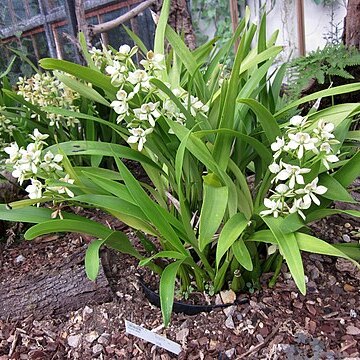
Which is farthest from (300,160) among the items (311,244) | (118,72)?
(118,72)

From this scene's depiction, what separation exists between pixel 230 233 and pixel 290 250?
0.42ft

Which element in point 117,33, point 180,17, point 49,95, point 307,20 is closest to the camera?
point 49,95

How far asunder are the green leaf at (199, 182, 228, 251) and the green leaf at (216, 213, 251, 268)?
25mm

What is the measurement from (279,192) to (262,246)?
39cm

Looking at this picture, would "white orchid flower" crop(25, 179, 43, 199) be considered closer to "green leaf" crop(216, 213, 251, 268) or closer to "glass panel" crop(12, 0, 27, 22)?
A: "green leaf" crop(216, 213, 251, 268)

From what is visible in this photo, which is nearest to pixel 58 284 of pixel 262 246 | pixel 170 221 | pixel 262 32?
pixel 170 221

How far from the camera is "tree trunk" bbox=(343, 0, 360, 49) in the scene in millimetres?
1655

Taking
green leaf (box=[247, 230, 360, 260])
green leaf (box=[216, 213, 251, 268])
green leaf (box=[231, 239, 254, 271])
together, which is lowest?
green leaf (box=[231, 239, 254, 271])

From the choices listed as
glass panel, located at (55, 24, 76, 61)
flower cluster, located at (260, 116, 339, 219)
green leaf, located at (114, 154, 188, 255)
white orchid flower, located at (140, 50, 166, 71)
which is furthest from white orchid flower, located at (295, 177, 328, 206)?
glass panel, located at (55, 24, 76, 61)

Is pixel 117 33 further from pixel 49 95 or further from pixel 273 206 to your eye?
pixel 273 206

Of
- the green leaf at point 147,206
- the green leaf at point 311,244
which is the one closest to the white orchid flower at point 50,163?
the green leaf at point 147,206

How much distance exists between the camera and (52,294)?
3.96 ft

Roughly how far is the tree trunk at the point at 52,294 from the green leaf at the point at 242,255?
46 cm

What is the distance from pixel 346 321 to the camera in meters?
1.01
